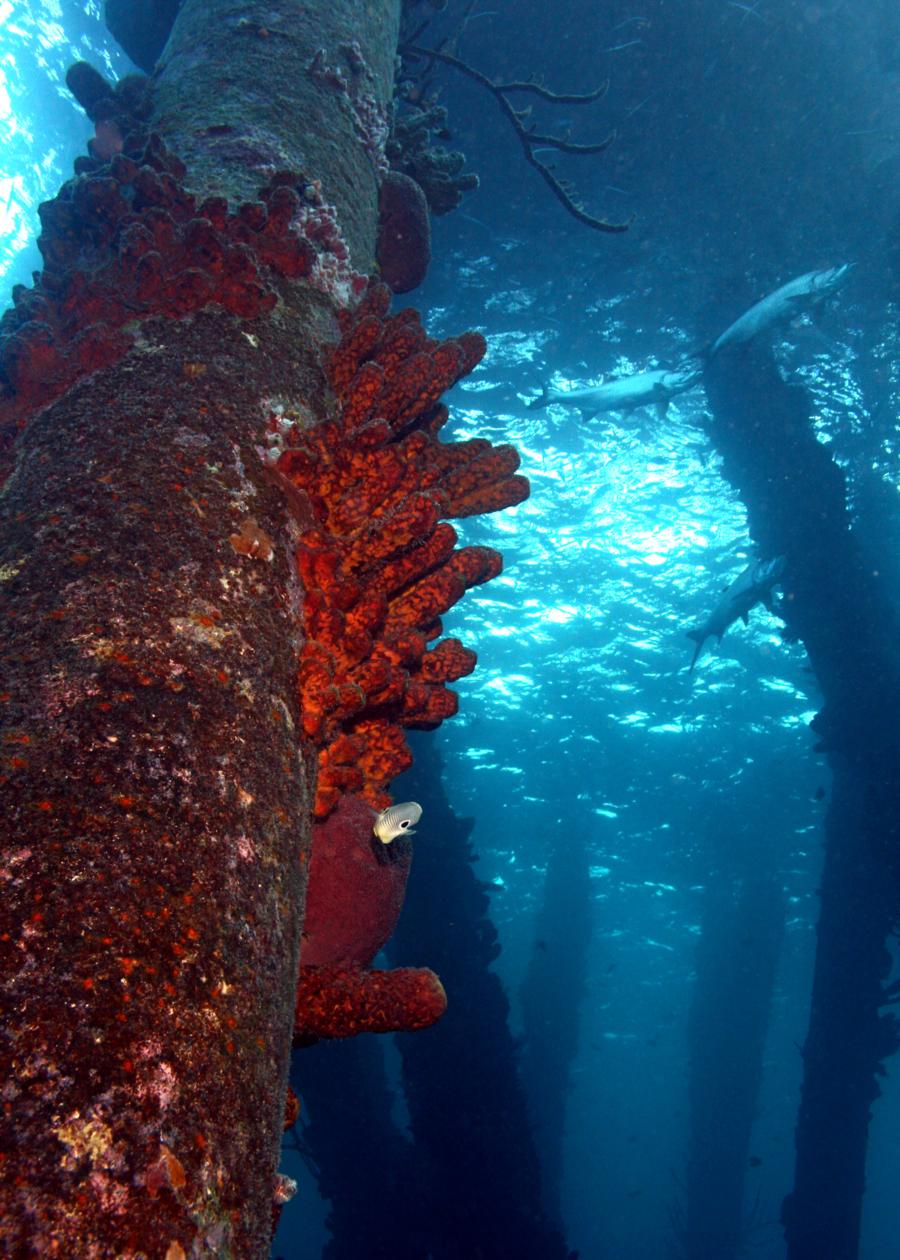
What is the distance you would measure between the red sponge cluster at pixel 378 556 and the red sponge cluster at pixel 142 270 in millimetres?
378

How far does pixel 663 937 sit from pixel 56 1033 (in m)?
45.1

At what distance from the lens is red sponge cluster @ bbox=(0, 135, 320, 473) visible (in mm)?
1928

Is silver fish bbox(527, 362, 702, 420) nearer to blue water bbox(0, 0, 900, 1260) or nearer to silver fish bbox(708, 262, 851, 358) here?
silver fish bbox(708, 262, 851, 358)

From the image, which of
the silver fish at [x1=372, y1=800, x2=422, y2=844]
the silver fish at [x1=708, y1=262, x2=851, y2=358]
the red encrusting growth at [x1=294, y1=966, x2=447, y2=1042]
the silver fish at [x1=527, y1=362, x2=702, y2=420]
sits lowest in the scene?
the red encrusting growth at [x1=294, y1=966, x2=447, y2=1042]

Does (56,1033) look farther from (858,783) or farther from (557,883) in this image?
(557,883)

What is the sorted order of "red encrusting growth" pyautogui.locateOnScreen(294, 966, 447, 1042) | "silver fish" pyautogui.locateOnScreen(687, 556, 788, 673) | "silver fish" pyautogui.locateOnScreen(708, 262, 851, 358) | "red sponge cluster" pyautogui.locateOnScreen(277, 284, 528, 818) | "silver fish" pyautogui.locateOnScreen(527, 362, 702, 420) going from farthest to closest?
"silver fish" pyautogui.locateOnScreen(527, 362, 702, 420), "silver fish" pyautogui.locateOnScreen(687, 556, 788, 673), "silver fish" pyautogui.locateOnScreen(708, 262, 851, 358), "red sponge cluster" pyautogui.locateOnScreen(277, 284, 528, 818), "red encrusting growth" pyautogui.locateOnScreen(294, 966, 447, 1042)

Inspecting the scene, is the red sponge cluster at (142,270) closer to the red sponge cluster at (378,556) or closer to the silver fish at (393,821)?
the red sponge cluster at (378,556)

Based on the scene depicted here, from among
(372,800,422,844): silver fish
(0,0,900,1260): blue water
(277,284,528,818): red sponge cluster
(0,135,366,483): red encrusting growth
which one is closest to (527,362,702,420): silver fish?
(0,0,900,1260): blue water

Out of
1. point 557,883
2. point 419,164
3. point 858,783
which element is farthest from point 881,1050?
point 557,883

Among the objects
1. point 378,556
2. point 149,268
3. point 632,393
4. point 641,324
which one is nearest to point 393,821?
point 378,556

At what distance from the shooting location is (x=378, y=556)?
203cm

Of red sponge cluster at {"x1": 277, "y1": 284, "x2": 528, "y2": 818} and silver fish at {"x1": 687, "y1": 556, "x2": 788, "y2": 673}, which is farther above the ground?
silver fish at {"x1": 687, "y1": 556, "x2": 788, "y2": 673}

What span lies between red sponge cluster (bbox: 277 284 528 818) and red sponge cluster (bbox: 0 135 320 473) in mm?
378

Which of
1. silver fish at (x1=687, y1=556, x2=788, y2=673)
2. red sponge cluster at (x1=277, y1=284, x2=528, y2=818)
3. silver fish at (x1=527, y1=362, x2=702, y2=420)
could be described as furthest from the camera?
silver fish at (x1=527, y1=362, x2=702, y2=420)
